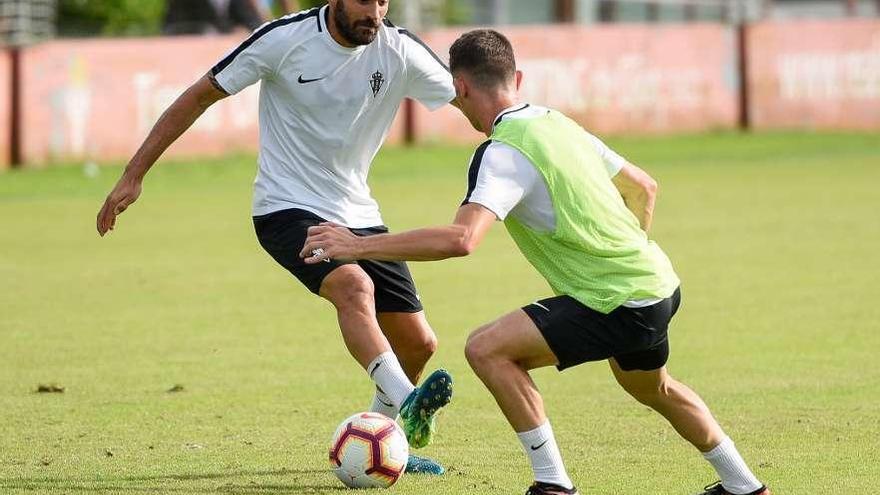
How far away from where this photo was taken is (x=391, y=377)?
680 cm

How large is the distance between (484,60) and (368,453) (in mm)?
1756

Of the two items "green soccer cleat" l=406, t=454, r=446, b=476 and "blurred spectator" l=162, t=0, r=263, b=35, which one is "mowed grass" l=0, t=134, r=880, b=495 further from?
"blurred spectator" l=162, t=0, r=263, b=35

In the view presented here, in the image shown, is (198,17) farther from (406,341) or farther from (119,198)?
(406,341)

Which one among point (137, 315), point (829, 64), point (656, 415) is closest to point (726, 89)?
point (829, 64)

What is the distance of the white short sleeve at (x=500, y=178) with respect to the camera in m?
5.75

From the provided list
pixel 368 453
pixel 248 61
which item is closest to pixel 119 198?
pixel 248 61

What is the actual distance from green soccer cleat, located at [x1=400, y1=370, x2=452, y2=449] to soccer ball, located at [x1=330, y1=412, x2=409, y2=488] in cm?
11

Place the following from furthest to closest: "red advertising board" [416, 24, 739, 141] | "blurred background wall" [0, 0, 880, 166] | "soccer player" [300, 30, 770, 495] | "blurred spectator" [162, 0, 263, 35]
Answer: "red advertising board" [416, 24, 739, 141]
"blurred spectator" [162, 0, 263, 35]
"blurred background wall" [0, 0, 880, 166]
"soccer player" [300, 30, 770, 495]

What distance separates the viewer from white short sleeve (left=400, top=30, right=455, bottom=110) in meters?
7.66

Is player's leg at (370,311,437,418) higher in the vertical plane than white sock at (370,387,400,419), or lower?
higher

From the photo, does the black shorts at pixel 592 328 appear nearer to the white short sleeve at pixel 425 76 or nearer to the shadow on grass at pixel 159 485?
the shadow on grass at pixel 159 485

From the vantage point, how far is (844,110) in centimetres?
2873

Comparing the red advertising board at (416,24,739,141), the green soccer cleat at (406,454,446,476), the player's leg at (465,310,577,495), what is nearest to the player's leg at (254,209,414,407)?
the green soccer cleat at (406,454,446,476)

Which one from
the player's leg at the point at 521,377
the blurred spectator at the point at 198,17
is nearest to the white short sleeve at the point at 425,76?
the player's leg at the point at 521,377
